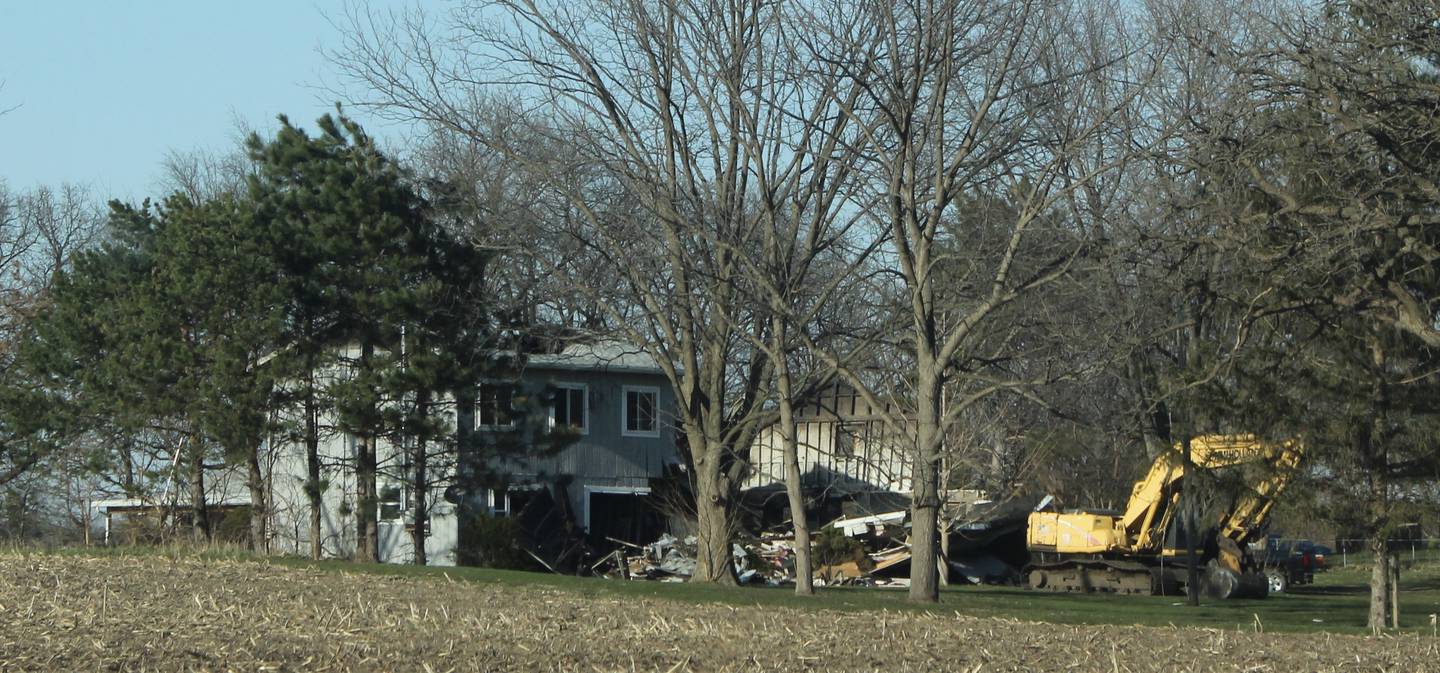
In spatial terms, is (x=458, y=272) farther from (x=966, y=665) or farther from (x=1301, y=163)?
(x=966, y=665)

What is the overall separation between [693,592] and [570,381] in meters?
18.9

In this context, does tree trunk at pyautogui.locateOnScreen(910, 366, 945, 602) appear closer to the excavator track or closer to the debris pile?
the debris pile

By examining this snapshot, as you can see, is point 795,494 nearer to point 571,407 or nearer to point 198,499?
point 571,407

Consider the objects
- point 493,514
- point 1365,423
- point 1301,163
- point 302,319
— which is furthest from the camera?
point 493,514

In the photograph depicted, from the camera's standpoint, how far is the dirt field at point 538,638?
12.0 m

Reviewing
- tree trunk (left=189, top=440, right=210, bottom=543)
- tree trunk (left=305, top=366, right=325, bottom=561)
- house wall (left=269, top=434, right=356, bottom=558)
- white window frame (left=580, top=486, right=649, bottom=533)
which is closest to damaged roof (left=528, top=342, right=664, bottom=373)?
white window frame (left=580, top=486, right=649, bottom=533)

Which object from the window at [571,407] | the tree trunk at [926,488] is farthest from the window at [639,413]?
the tree trunk at [926,488]

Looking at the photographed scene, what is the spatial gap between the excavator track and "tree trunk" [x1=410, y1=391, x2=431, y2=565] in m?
13.9

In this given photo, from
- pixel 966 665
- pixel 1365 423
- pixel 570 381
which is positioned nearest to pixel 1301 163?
pixel 1365 423

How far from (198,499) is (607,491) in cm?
1059

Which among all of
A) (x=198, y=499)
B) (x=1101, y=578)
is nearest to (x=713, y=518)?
(x=1101, y=578)

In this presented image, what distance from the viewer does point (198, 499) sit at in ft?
127

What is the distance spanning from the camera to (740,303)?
1006 inches

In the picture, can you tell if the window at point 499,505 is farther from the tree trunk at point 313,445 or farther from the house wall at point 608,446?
the tree trunk at point 313,445
